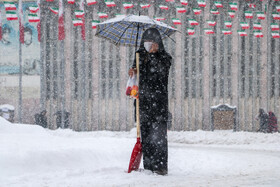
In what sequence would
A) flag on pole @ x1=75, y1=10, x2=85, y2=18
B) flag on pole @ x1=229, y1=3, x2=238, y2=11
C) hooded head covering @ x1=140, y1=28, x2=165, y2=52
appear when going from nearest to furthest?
hooded head covering @ x1=140, y1=28, x2=165, y2=52, flag on pole @ x1=229, y1=3, x2=238, y2=11, flag on pole @ x1=75, y1=10, x2=85, y2=18

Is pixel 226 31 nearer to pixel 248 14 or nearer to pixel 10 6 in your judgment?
pixel 248 14

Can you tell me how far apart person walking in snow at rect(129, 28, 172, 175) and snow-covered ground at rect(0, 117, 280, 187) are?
0.32m

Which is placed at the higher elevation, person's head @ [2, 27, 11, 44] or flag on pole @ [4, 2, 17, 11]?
flag on pole @ [4, 2, 17, 11]

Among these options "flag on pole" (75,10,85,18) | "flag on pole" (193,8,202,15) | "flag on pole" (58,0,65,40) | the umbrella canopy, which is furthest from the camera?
"flag on pole" (58,0,65,40)

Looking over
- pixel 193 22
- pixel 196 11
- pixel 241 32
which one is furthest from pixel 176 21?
pixel 241 32

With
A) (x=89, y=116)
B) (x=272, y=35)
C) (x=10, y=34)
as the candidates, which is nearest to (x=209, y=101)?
(x=272, y=35)

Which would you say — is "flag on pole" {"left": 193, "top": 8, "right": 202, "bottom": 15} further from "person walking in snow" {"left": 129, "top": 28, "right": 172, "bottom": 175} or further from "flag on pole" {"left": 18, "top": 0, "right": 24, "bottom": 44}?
"person walking in snow" {"left": 129, "top": 28, "right": 172, "bottom": 175}

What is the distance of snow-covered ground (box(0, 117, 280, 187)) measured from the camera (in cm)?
520

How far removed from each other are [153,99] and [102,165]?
4.60 ft

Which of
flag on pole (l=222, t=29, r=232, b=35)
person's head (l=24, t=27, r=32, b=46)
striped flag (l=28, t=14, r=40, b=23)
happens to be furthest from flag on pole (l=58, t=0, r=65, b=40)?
flag on pole (l=222, t=29, r=232, b=35)

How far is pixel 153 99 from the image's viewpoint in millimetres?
6094

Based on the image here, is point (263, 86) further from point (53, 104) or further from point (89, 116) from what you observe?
point (53, 104)

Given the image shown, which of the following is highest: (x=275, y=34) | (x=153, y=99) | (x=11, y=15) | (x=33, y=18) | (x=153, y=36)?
(x=11, y=15)

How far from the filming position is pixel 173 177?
18.6 ft
